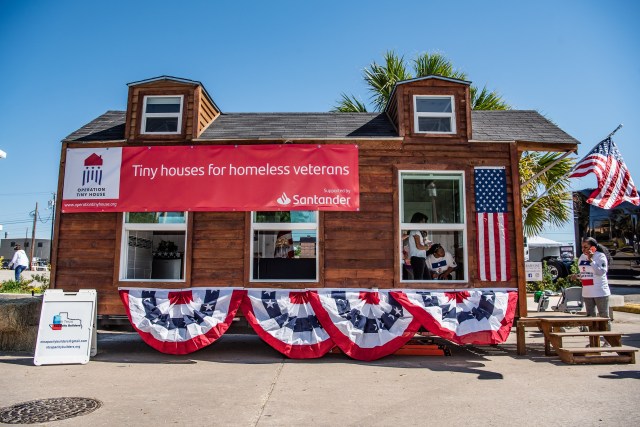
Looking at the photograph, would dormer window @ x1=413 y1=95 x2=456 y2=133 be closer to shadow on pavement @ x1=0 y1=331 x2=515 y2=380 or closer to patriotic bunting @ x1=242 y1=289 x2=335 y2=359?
patriotic bunting @ x1=242 y1=289 x2=335 y2=359

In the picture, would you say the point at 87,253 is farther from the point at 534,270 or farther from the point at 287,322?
the point at 534,270

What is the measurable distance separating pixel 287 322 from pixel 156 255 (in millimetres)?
4441

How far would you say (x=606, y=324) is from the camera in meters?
8.00

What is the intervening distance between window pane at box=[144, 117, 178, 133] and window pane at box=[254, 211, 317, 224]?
2338 mm

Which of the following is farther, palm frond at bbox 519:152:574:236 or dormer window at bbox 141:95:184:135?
palm frond at bbox 519:152:574:236

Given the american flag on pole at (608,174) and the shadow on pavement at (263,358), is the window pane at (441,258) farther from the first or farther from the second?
the american flag on pole at (608,174)

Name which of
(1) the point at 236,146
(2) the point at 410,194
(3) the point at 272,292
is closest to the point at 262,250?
(3) the point at 272,292

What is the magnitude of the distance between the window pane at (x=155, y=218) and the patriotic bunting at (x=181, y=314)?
1350 mm

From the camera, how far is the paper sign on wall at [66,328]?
727 cm

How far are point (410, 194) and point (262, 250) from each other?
304 centimetres

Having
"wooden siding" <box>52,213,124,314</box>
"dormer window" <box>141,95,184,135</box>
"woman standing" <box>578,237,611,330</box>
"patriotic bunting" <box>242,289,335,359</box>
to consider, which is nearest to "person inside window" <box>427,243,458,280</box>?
"woman standing" <box>578,237,611,330</box>

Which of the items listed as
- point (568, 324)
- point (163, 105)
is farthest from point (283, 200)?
point (568, 324)

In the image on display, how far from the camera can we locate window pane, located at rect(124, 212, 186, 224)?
28.4 feet

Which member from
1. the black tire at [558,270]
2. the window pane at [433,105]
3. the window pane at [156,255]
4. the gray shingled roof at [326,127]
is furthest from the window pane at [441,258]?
the black tire at [558,270]
